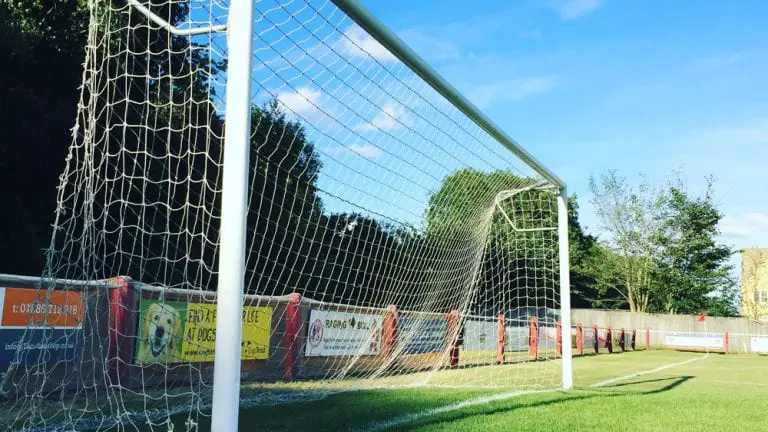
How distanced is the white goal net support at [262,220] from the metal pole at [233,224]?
0.03 ft

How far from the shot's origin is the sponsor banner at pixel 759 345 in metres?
26.7

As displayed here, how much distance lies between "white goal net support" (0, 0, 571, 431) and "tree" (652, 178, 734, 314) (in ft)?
88.6

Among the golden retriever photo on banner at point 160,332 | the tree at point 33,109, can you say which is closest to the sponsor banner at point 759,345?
the golden retriever photo on banner at point 160,332

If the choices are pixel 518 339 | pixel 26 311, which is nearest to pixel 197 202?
pixel 26 311

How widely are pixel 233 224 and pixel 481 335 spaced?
13.7m

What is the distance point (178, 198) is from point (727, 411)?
790 centimetres

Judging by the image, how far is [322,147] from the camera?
5750 mm

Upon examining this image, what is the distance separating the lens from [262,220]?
23.4ft

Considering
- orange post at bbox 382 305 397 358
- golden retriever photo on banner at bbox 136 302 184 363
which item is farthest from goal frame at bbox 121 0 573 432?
orange post at bbox 382 305 397 358

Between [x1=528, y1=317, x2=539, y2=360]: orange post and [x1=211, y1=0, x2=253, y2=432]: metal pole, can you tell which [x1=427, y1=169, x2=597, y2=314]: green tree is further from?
[x1=211, y1=0, x2=253, y2=432]: metal pole

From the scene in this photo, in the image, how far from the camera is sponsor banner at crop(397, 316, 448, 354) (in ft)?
30.5

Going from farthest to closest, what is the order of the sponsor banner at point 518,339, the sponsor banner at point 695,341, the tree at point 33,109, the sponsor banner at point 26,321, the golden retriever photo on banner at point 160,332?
the sponsor banner at point 695,341 < the sponsor banner at point 518,339 < the tree at point 33,109 < the golden retriever photo on banner at point 160,332 < the sponsor banner at point 26,321

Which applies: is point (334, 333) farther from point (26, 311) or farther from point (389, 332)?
point (26, 311)

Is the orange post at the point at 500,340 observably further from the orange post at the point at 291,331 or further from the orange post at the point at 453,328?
the orange post at the point at 291,331
